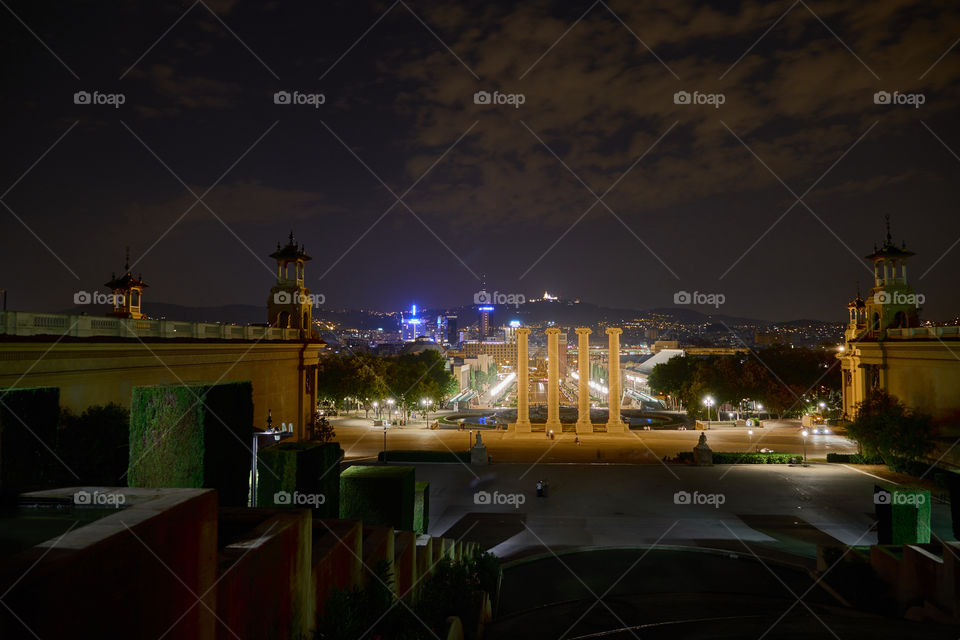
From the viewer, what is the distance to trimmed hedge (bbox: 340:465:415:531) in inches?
416

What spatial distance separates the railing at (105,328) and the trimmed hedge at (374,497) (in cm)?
1200

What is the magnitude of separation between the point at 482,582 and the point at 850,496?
19374mm

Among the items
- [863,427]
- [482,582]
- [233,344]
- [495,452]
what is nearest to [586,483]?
[495,452]

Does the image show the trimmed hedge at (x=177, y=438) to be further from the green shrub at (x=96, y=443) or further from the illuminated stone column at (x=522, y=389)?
the illuminated stone column at (x=522, y=389)

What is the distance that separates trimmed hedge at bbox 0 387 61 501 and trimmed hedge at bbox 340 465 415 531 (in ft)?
15.4

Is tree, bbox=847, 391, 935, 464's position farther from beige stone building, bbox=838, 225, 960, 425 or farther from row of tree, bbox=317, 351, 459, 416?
row of tree, bbox=317, 351, 459, 416

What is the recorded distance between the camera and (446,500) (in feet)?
78.1

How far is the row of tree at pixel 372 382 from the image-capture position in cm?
5216

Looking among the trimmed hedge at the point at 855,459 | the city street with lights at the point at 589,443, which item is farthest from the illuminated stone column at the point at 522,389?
the trimmed hedge at the point at 855,459

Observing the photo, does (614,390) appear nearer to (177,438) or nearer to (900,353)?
(900,353)

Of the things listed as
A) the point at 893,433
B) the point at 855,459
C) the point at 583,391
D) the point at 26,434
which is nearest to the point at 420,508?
the point at 26,434

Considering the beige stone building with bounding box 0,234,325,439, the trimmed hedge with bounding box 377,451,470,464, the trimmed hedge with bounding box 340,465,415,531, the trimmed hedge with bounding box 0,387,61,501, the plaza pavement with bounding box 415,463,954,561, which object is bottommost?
the plaza pavement with bounding box 415,463,954,561

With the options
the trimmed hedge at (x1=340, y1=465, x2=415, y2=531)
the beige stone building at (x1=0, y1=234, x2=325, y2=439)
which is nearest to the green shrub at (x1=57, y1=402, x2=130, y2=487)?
the beige stone building at (x1=0, y1=234, x2=325, y2=439)

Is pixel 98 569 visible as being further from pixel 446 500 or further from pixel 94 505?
pixel 446 500
